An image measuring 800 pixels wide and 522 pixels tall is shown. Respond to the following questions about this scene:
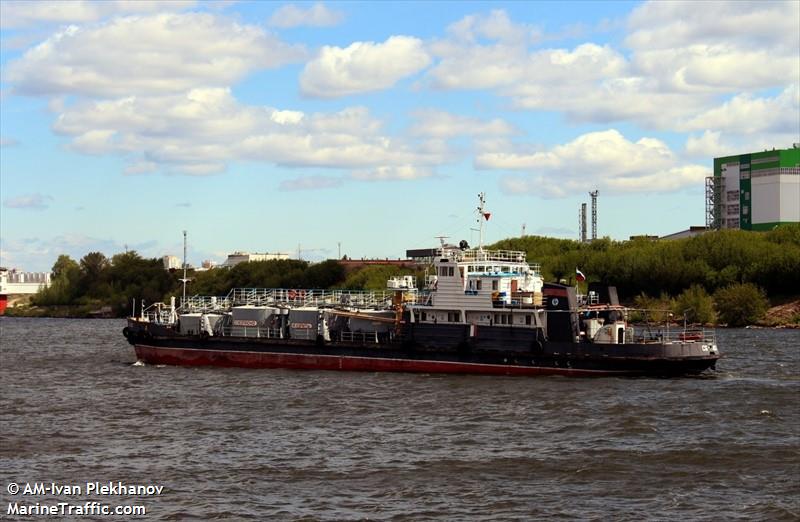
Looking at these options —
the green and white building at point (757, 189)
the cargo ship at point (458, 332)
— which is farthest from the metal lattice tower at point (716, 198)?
the cargo ship at point (458, 332)

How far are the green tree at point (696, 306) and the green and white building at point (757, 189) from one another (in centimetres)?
3408

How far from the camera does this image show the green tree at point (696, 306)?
129250mm

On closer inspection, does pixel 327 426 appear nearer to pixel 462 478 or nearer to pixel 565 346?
pixel 462 478

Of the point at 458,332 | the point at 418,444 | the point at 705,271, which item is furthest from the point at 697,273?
the point at 418,444

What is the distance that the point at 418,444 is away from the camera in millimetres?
42156

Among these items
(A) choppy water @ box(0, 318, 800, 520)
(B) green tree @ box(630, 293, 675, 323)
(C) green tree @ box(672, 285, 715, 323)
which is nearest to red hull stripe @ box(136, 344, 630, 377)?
(A) choppy water @ box(0, 318, 800, 520)

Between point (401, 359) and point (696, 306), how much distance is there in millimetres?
72965

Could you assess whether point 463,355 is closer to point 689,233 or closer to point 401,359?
point 401,359

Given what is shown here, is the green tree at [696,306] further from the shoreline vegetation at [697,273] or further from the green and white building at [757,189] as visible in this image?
the green and white building at [757,189]

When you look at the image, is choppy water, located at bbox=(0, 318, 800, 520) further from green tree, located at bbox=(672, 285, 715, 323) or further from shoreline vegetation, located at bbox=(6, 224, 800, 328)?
shoreline vegetation, located at bbox=(6, 224, 800, 328)

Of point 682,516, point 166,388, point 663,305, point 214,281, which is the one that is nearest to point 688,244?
point 663,305

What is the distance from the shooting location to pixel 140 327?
78.4 m

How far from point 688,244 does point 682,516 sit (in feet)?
407

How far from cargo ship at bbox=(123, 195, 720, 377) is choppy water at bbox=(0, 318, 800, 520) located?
175 centimetres
